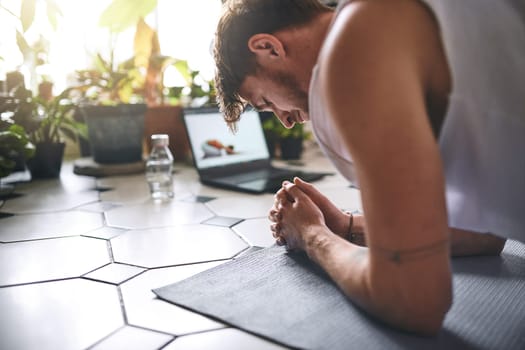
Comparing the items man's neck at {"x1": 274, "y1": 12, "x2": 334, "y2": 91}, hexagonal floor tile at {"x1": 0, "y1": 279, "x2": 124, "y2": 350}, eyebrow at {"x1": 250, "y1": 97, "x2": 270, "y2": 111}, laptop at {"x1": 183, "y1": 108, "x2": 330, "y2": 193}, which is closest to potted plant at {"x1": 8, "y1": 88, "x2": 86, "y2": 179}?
laptop at {"x1": 183, "y1": 108, "x2": 330, "y2": 193}

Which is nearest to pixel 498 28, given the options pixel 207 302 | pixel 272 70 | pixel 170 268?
pixel 272 70

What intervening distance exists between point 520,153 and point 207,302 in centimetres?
50

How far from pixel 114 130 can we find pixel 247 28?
150cm

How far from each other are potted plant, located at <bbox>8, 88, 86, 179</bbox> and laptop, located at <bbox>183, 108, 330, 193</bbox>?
597 mm

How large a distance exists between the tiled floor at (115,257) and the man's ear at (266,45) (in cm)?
43

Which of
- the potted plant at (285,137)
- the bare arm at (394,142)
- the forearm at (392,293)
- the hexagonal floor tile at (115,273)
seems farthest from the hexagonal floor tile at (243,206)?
the potted plant at (285,137)

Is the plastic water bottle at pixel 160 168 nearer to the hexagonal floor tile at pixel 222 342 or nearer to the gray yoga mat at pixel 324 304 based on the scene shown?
the gray yoga mat at pixel 324 304

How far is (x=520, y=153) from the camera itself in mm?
557

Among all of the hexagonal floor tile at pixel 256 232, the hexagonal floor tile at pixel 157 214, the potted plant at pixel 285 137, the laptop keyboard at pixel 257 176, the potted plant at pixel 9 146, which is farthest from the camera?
the potted plant at pixel 285 137

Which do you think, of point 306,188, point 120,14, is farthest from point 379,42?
point 120,14

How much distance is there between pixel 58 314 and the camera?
72 centimetres

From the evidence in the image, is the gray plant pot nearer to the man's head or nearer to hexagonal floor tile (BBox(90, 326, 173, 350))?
the man's head

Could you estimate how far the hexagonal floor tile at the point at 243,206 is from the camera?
1.34 meters

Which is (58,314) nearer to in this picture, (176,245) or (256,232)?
(176,245)
